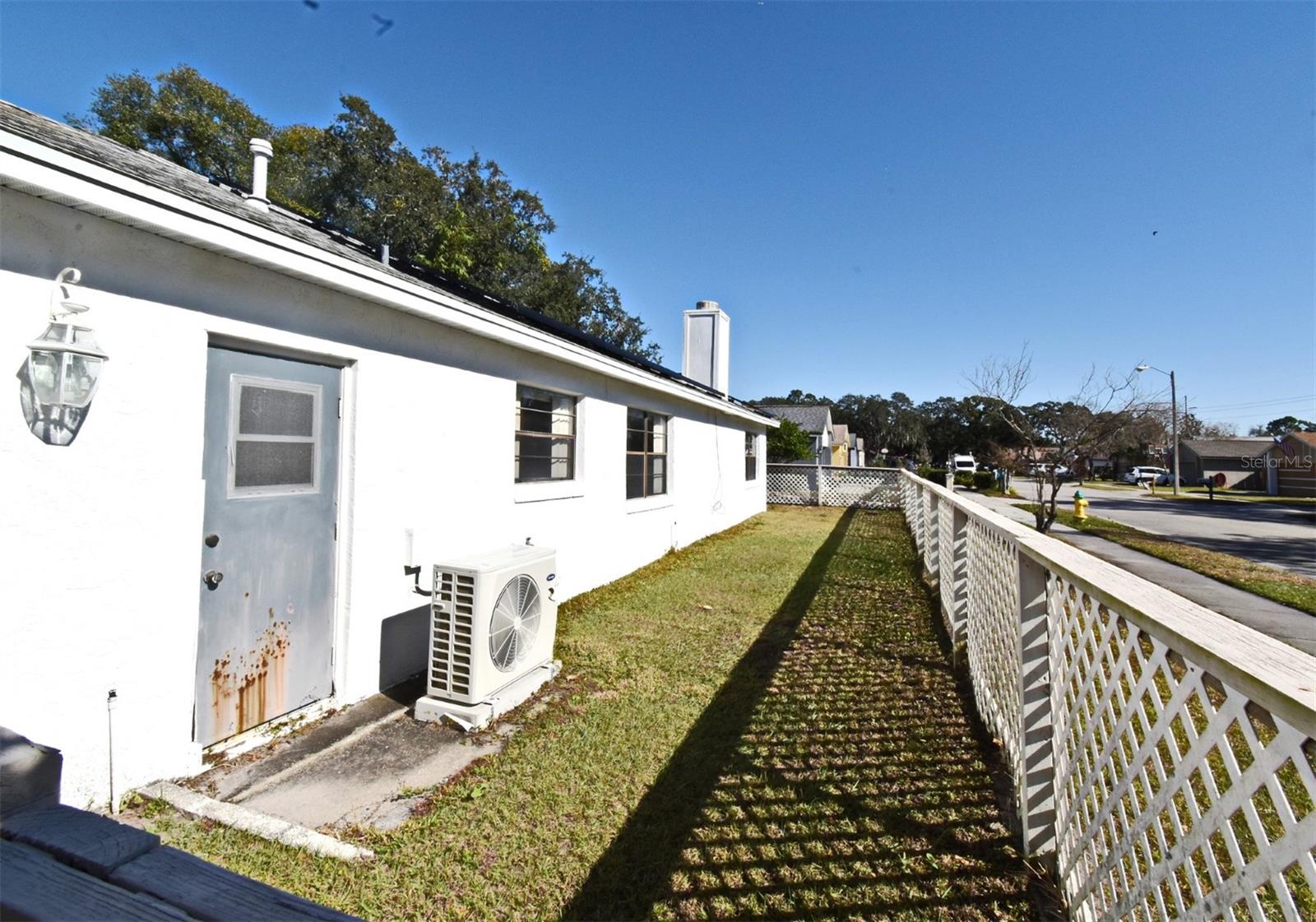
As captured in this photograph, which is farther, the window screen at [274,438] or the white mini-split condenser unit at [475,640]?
the white mini-split condenser unit at [475,640]

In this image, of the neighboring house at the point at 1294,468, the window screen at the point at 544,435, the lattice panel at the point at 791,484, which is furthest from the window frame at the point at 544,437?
the neighboring house at the point at 1294,468

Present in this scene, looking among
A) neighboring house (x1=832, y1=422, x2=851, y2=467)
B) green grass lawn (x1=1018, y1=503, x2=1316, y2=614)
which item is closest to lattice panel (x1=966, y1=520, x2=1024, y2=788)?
green grass lawn (x1=1018, y1=503, x2=1316, y2=614)

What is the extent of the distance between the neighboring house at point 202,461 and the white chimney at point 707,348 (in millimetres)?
9465

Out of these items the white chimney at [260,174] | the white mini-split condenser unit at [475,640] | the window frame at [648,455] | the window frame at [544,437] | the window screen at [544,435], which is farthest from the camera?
the window frame at [648,455]

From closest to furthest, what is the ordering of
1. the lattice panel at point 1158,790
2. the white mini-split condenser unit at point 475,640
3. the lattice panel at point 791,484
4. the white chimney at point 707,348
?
the lattice panel at point 1158,790 < the white mini-split condenser unit at point 475,640 < the white chimney at point 707,348 < the lattice panel at point 791,484

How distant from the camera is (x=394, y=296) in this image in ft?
12.7

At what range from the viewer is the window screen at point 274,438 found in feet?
10.5

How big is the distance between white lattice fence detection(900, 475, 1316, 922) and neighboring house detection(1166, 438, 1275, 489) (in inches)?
2328

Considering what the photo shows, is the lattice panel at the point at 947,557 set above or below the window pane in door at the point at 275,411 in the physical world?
below

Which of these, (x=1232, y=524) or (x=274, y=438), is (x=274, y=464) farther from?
(x=1232, y=524)

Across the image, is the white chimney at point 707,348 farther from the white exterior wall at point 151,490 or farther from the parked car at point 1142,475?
the parked car at point 1142,475

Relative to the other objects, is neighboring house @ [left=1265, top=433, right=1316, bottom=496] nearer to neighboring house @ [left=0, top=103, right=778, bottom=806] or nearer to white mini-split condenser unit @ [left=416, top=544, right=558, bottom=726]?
white mini-split condenser unit @ [left=416, top=544, right=558, bottom=726]

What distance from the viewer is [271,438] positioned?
3361mm

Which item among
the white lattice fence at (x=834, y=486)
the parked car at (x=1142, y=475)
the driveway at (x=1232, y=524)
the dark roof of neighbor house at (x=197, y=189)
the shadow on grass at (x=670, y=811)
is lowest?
the shadow on grass at (x=670, y=811)
